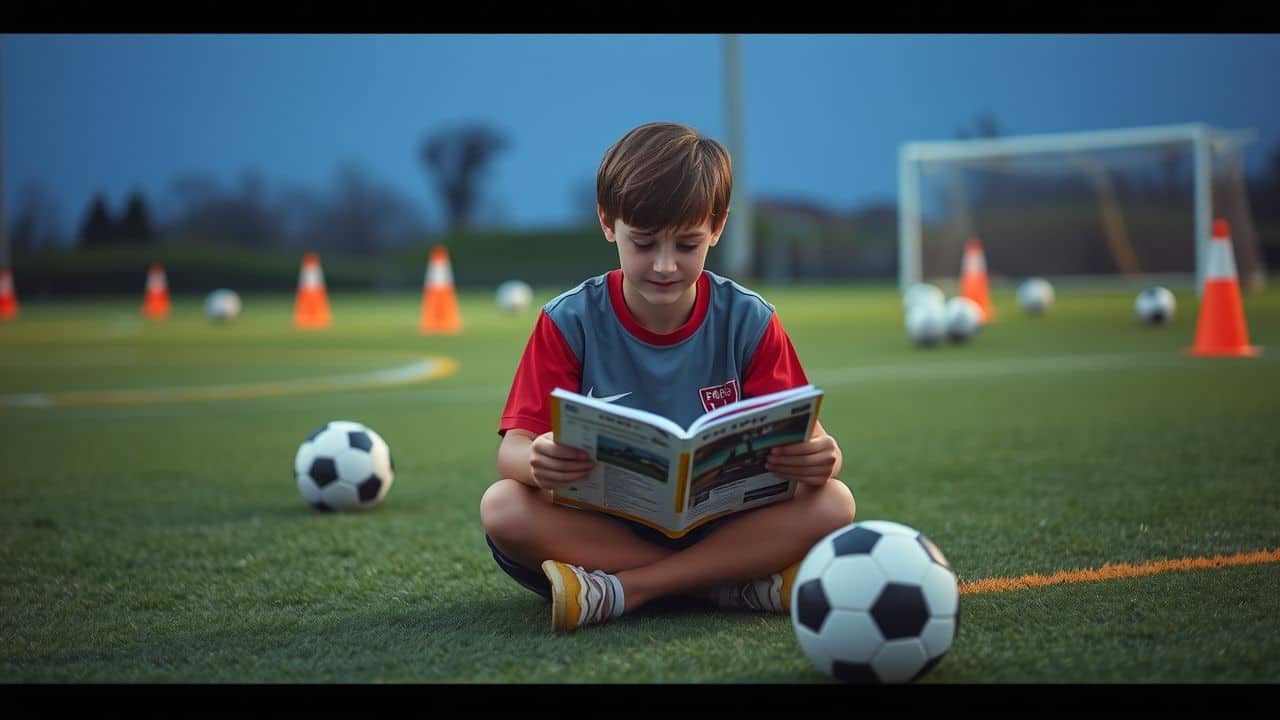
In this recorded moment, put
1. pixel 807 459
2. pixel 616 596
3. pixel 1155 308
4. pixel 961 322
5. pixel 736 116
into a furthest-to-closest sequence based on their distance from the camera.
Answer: pixel 736 116 < pixel 1155 308 < pixel 961 322 < pixel 616 596 < pixel 807 459

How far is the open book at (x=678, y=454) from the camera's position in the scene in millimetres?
2326

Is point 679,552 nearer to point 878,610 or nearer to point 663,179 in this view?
point 878,610

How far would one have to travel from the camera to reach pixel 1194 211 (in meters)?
21.1

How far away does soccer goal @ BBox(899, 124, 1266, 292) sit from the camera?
21.6 metres

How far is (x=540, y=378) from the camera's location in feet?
9.30

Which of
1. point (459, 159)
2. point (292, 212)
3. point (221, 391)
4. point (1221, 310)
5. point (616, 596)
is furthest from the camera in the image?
point (459, 159)

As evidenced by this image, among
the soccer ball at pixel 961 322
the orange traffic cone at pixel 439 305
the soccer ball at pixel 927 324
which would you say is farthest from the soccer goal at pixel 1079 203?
the soccer ball at pixel 927 324

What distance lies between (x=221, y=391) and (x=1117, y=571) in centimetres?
674

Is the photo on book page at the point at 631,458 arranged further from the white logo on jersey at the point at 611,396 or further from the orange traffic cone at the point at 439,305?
the orange traffic cone at the point at 439,305

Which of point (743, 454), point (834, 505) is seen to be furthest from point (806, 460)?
point (834, 505)

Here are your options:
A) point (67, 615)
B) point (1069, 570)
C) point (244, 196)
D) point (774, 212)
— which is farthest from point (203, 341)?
point (774, 212)

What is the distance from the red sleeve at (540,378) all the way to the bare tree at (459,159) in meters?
35.4

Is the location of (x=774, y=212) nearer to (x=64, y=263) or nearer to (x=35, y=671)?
(x=64, y=263)

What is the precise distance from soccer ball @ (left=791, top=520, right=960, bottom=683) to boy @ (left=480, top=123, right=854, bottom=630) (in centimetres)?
39
